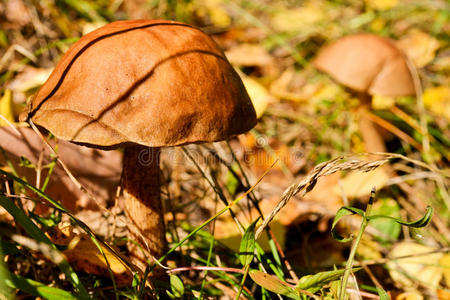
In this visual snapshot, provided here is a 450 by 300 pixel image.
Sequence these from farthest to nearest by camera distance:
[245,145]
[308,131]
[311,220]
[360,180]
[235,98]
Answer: [308,131], [245,145], [360,180], [311,220], [235,98]

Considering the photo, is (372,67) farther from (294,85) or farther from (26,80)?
(26,80)

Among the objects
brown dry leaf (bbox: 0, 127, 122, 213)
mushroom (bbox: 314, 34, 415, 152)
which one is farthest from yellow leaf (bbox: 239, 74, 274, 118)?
brown dry leaf (bbox: 0, 127, 122, 213)

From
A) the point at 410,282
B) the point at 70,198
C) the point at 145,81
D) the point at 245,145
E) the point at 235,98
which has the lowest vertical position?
the point at 410,282

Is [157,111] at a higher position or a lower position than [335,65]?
higher

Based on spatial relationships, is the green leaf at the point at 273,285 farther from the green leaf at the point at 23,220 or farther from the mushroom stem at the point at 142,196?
the green leaf at the point at 23,220

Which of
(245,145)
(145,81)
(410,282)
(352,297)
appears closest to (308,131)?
(245,145)

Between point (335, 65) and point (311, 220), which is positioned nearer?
point (311, 220)

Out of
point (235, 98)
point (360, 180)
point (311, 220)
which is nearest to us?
point (235, 98)

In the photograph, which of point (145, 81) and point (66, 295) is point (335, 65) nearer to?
point (145, 81)
